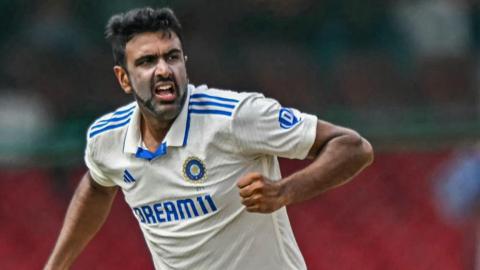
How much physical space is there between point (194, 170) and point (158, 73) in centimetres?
37

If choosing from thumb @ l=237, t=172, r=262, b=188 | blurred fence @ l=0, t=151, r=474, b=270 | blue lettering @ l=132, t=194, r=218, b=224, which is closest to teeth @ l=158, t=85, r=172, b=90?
A: blue lettering @ l=132, t=194, r=218, b=224

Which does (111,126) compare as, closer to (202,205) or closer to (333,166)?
(202,205)

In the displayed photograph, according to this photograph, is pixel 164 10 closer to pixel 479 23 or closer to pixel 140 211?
pixel 140 211

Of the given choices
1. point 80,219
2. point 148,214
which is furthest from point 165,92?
point 80,219

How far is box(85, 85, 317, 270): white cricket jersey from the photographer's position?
494 cm

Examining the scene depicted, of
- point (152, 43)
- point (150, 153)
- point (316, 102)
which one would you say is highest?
point (316, 102)

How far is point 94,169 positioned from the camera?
18.0 feet


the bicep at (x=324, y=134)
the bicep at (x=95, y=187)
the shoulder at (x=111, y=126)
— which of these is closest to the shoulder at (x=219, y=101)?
the bicep at (x=324, y=134)

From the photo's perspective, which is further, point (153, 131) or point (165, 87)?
point (153, 131)

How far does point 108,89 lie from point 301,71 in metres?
1.22

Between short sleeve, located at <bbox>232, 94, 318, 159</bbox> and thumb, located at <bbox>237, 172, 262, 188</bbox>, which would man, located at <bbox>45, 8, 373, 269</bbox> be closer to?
short sleeve, located at <bbox>232, 94, 318, 159</bbox>

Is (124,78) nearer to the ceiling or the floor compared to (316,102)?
nearer to the floor

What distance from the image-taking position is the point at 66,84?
8844 mm

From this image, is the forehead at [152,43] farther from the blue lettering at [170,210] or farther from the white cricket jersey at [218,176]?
the blue lettering at [170,210]
